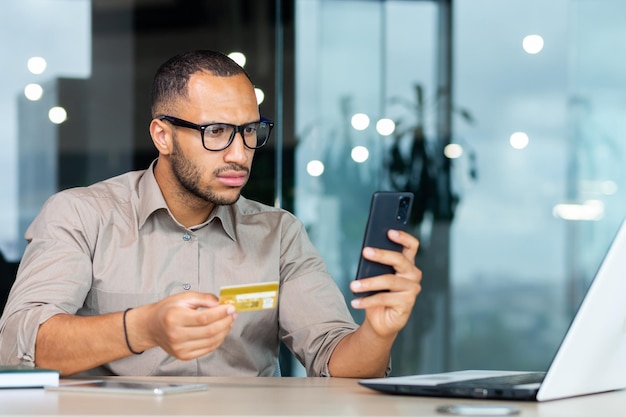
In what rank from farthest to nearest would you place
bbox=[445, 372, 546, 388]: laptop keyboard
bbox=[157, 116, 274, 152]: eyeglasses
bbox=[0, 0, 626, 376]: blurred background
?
bbox=[0, 0, 626, 376]: blurred background < bbox=[157, 116, 274, 152]: eyeglasses < bbox=[445, 372, 546, 388]: laptop keyboard

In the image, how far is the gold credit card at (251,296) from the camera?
132cm

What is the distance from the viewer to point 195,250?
6.70 ft

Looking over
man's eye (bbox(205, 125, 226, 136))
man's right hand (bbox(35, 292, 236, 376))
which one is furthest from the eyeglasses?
man's right hand (bbox(35, 292, 236, 376))

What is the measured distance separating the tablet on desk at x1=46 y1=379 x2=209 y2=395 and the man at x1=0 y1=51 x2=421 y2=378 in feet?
1.16

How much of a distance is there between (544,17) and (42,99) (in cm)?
221

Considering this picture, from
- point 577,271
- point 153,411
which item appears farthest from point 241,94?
point 577,271

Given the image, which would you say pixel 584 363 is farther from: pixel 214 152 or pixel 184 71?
pixel 184 71

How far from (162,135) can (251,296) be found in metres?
0.87

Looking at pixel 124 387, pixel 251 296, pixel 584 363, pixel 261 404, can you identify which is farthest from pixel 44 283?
pixel 584 363

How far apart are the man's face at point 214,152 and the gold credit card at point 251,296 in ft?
2.30

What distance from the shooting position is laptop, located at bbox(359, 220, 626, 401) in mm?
1147

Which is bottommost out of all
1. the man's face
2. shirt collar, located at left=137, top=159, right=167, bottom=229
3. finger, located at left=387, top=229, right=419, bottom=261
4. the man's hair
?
finger, located at left=387, top=229, right=419, bottom=261

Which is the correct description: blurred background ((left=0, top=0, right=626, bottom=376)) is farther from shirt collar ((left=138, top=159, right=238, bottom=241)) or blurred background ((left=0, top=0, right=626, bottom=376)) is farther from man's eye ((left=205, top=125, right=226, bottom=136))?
man's eye ((left=205, top=125, right=226, bottom=136))

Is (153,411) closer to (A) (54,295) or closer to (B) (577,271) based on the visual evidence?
(A) (54,295)
